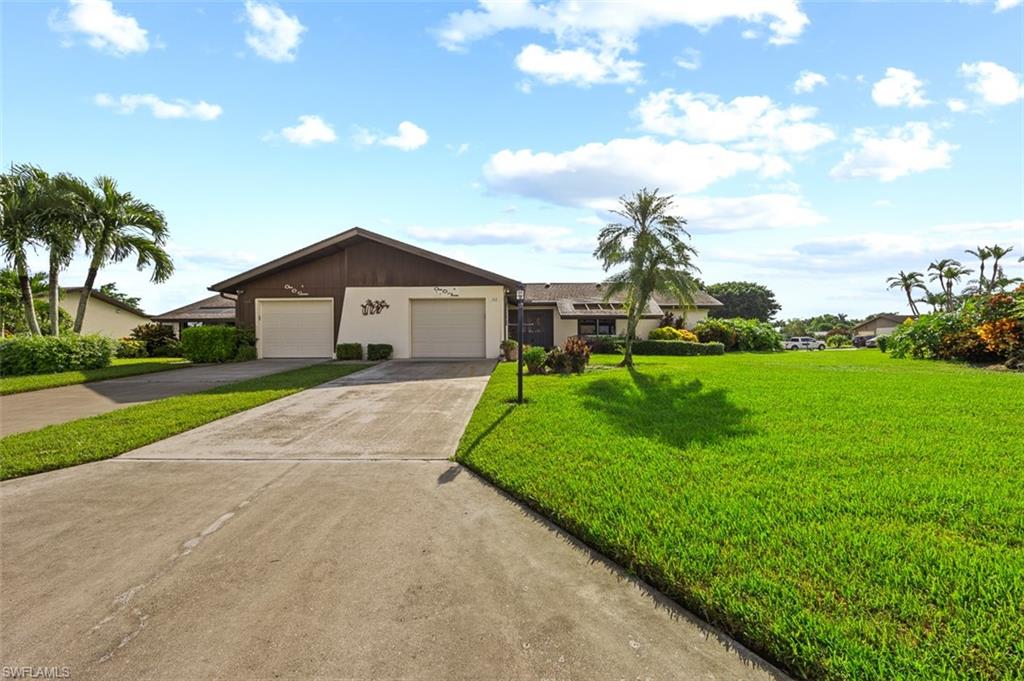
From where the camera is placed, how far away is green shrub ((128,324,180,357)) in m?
23.4

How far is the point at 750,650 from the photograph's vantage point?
2.42 meters

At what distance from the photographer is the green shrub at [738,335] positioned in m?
27.4

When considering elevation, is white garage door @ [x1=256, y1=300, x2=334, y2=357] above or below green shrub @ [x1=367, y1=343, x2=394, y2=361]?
above

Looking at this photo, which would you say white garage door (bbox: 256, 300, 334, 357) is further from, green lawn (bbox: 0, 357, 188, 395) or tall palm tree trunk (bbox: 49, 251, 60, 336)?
tall palm tree trunk (bbox: 49, 251, 60, 336)

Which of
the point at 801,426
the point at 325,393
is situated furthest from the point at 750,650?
the point at 325,393

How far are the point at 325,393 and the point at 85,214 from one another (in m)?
15.4

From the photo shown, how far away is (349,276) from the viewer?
19.2 meters

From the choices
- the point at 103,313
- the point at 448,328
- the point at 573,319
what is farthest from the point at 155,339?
the point at 573,319

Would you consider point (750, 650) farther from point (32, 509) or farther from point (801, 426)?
point (32, 509)

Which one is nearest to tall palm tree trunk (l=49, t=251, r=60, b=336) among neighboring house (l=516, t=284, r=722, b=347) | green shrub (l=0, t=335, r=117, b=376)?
green shrub (l=0, t=335, r=117, b=376)

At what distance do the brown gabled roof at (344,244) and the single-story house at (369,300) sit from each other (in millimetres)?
38

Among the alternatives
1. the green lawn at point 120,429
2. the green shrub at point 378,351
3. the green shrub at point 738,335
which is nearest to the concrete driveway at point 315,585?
the green lawn at point 120,429

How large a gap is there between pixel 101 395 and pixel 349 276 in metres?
9.77

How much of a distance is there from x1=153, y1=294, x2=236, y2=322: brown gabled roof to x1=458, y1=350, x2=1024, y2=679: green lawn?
2629cm
